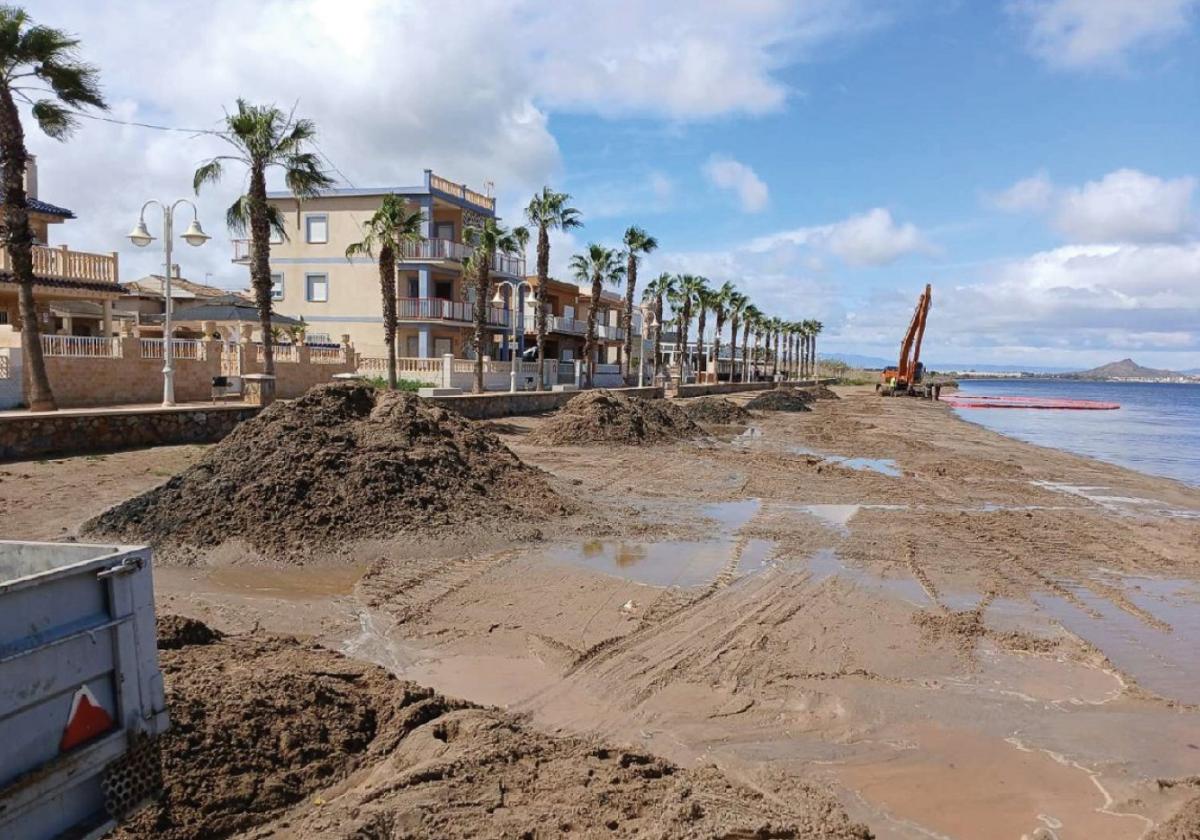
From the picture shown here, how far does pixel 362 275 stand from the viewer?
4244 centimetres

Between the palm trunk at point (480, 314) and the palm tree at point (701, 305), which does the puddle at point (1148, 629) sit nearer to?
the palm trunk at point (480, 314)

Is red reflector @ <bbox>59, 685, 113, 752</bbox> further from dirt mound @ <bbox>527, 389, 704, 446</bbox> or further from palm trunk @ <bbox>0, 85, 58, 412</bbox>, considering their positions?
dirt mound @ <bbox>527, 389, 704, 446</bbox>

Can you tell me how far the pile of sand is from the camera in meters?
3.58

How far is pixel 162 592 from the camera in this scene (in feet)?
24.5

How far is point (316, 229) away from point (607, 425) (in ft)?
91.1

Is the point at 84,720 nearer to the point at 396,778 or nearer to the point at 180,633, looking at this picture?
the point at 396,778

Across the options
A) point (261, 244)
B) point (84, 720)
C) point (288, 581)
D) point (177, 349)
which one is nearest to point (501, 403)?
point (261, 244)

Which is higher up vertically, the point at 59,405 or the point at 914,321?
the point at 914,321

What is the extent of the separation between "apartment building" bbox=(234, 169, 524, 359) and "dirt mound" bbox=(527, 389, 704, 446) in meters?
20.2

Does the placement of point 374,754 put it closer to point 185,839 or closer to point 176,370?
point 185,839

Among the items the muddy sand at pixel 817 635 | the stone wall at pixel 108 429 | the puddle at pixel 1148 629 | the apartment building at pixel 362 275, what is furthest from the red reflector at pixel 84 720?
the apartment building at pixel 362 275

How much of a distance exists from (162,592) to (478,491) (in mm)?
4423

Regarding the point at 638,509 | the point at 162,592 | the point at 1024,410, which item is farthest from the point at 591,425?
the point at 1024,410

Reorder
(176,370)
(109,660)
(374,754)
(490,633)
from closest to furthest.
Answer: (109,660), (374,754), (490,633), (176,370)
